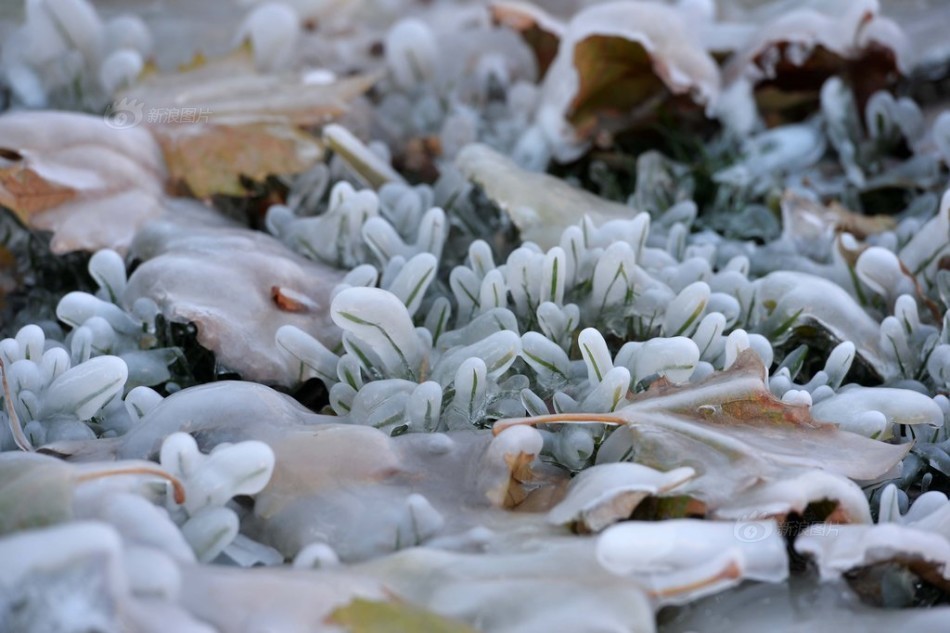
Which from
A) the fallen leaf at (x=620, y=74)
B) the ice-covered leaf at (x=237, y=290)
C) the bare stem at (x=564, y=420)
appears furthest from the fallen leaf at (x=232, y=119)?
the bare stem at (x=564, y=420)

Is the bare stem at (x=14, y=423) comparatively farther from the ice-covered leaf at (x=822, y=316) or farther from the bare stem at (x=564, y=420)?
the ice-covered leaf at (x=822, y=316)

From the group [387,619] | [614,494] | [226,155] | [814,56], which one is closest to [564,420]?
[614,494]

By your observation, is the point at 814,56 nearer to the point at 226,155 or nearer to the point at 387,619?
the point at 226,155

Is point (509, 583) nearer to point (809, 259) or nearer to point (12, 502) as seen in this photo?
point (12, 502)

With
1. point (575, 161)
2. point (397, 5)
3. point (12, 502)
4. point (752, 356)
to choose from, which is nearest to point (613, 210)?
point (575, 161)

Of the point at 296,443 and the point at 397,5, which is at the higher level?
the point at 397,5

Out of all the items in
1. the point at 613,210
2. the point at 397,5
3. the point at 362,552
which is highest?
the point at 397,5
